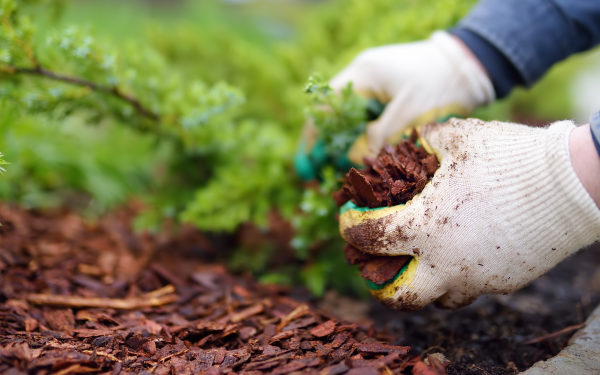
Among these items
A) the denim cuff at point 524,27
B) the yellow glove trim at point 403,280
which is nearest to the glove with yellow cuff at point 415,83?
the denim cuff at point 524,27

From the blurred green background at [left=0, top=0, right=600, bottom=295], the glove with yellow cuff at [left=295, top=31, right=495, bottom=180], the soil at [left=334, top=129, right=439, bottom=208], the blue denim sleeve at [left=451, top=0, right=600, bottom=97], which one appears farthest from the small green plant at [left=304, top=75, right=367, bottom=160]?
the blue denim sleeve at [left=451, top=0, right=600, bottom=97]

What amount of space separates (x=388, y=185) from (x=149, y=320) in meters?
0.94

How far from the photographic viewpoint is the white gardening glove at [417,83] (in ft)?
5.57

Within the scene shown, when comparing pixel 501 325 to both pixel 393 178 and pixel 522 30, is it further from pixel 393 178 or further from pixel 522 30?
pixel 522 30

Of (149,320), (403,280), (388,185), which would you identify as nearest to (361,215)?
(388,185)

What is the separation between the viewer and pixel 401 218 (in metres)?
1.21

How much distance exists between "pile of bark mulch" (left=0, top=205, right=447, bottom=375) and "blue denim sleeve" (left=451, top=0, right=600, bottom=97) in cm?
126

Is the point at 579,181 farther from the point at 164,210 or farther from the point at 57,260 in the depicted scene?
the point at 57,260

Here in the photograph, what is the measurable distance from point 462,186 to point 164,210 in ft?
5.03

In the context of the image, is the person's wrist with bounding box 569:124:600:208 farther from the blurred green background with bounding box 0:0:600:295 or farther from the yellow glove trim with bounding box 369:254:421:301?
the yellow glove trim with bounding box 369:254:421:301

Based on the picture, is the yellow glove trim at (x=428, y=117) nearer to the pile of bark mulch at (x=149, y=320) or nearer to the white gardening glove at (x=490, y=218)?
the white gardening glove at (x=490, y=218)

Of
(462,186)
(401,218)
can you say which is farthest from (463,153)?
(401,218)

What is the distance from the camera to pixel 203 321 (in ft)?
4.77

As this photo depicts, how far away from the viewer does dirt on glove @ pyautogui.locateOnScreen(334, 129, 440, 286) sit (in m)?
1.26
